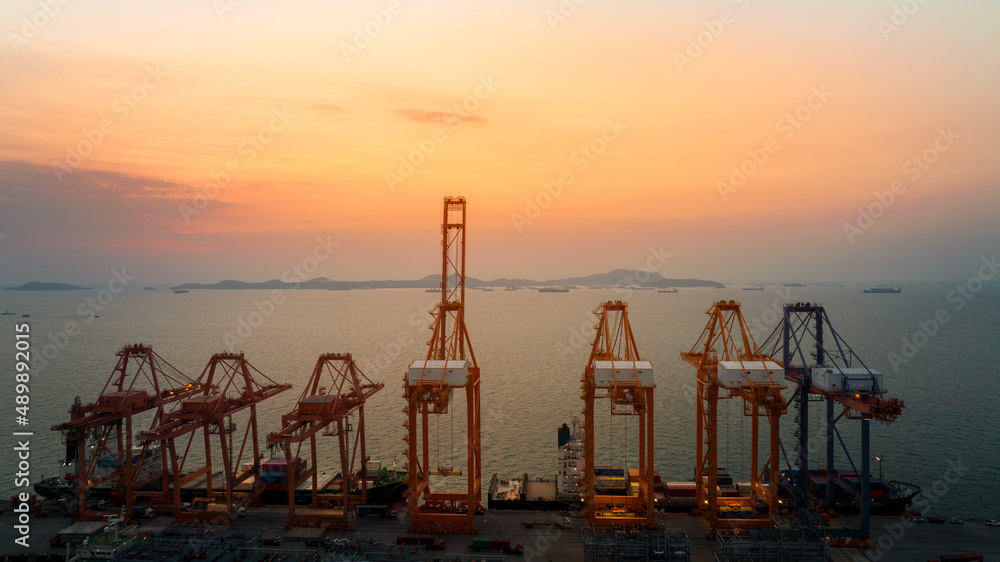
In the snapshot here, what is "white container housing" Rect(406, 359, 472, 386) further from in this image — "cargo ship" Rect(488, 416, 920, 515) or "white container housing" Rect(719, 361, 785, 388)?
"white container housing" Rect(719, 361, 785, 388)

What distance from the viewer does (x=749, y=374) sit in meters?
33.4

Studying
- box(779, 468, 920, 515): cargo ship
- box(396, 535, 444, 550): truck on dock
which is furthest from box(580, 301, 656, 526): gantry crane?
box(779, 468, 920, 515): cargo ship

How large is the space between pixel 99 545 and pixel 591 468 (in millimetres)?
26696

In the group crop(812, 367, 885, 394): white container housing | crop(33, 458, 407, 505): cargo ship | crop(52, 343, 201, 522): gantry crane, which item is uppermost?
crop(812, 367, 885, 394): white container housing

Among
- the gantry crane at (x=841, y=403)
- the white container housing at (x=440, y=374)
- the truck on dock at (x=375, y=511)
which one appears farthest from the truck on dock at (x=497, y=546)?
the gantry crane at (x=841, y=403)

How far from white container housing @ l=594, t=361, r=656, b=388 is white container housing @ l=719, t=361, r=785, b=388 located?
4.39m

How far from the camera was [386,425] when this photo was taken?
6075 centimetres

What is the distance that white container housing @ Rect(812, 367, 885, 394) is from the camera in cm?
3400

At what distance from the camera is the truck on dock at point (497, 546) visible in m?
30.5

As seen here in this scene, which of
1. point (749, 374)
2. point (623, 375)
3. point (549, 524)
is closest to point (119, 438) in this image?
point (549, 524)

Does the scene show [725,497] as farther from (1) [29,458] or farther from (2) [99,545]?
(1) [29,458]

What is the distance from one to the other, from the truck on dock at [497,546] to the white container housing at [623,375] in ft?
33.1

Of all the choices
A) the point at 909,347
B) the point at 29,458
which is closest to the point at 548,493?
the point at 29,458

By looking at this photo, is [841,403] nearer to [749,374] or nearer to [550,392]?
[749,374]
